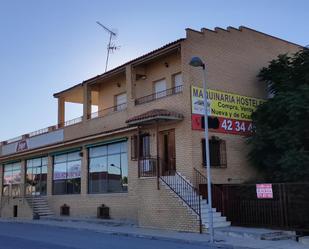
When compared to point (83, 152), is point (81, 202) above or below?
below

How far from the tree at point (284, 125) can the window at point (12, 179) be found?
66.7ft

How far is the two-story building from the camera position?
825 inches

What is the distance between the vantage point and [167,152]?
2302 cm

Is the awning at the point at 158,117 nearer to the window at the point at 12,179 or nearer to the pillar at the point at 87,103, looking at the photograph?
the pillar at the point at 87,103

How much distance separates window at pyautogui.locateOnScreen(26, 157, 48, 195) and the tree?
53.2 feet

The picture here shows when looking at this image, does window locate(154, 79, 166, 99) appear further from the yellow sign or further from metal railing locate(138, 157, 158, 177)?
metal railing locate(138, 157, 158, 177)

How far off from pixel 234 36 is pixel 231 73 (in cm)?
208

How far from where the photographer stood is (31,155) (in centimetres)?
3484

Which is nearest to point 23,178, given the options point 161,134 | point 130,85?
point 130,85

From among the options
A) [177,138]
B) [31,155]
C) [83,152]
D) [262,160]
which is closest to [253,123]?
[262,160]

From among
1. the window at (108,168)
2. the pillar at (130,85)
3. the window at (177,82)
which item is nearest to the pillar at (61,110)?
the window at (108,168)

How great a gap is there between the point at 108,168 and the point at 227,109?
25.8 feet

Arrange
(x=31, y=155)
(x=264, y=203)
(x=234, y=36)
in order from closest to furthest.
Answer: (x=264, y=203)
(x=234, y=36)
(x=31, y=155)

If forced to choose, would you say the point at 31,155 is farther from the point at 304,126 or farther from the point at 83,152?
the point at 304,126
